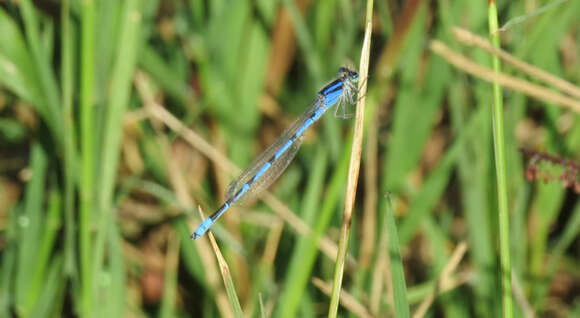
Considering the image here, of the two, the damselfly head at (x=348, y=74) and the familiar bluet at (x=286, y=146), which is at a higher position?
the damselfly head at (x=348, y=74)

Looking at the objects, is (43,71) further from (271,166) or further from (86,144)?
(271,166)

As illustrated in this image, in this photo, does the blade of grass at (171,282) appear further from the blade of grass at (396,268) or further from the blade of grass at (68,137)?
the blade of grass at (396,268)

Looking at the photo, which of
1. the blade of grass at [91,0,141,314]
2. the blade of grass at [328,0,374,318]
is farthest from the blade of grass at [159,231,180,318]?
the blade of grass at [328,0,374,318]

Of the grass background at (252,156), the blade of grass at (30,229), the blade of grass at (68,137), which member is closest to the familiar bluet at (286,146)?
the grass background at (252,156)

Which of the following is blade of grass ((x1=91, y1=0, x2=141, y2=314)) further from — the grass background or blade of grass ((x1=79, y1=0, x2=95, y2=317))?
blade of grass ((x1=79, y1=0, x2=95, y2=317))

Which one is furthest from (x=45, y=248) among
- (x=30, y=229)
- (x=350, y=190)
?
(x=350, y=190)
